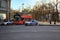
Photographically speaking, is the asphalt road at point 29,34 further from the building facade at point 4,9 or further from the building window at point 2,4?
the building window at point 2,4

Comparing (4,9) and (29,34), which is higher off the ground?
(4,9)

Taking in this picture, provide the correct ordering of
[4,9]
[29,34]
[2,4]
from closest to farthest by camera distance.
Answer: [29,34], [4,9], [2,4]

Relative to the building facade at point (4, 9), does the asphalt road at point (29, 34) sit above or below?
below

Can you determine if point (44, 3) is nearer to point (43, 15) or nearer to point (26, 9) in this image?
point (43, 15)

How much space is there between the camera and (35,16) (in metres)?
78.7

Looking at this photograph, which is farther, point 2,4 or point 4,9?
point 2,4

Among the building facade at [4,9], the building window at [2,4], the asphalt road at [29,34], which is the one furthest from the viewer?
the building window at [2,4]

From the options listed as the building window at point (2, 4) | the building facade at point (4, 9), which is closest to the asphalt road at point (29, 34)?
the building facade at point (4, 9)

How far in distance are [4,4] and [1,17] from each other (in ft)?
15.8

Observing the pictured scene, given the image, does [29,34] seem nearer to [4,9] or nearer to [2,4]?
[4,9]

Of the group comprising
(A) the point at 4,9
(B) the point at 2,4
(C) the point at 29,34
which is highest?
(B) the point at 2,4

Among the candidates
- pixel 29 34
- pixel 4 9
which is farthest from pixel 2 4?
pixel 29 34

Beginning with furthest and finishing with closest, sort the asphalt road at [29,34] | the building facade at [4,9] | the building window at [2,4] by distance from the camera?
1. the building window at [2,4]
2. the building facade at [4,9]
3. the asphalt road at [29,34]

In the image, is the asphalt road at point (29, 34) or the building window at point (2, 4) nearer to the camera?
the asphalt road at point (29, 34)
